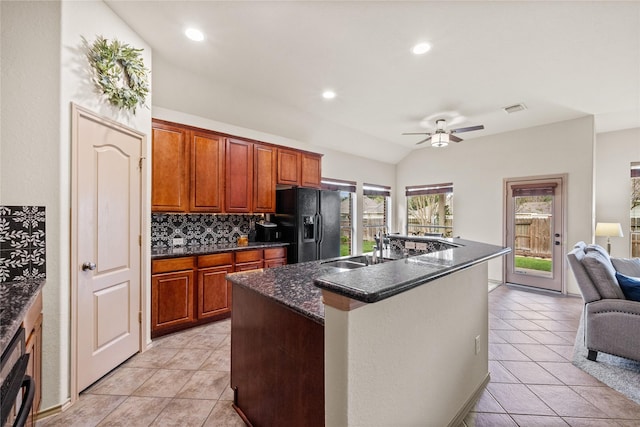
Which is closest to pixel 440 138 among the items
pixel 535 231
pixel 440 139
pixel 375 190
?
pixel 440 139

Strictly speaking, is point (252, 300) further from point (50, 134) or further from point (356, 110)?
point (356, 110)

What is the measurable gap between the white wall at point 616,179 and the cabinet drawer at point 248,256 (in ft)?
19.5

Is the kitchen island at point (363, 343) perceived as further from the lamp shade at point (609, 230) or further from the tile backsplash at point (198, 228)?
the lamp shade at point (609, 230)

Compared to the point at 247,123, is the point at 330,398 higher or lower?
lower

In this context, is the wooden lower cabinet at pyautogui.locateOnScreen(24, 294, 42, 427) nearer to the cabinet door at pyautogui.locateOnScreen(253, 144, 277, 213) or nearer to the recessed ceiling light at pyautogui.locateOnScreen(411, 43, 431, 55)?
the cabinet door at pyautogui.locateOnScreen(253, 144, 277, 213)

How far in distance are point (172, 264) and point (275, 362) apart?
2.09m

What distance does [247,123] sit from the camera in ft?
13.7

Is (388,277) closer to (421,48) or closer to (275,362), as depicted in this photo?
(275,362)

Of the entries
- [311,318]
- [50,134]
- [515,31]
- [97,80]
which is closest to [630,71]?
[515,31]

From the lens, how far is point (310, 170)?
475cm

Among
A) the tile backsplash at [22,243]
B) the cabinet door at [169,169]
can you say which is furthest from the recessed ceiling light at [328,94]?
the tile backsplash at [22,243]

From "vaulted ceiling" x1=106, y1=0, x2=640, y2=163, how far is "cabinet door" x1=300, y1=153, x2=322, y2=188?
647mm

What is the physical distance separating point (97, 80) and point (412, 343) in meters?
2.84

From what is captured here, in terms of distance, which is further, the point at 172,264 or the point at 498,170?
the point at 498,170
